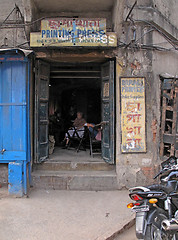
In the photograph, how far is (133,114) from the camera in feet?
18.7

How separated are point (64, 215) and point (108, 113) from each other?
268 centimetres

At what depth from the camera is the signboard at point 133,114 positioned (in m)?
5.68

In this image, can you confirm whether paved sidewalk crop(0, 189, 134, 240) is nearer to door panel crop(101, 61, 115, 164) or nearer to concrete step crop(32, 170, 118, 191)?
concrete step crop(32, 170, 118, 191)

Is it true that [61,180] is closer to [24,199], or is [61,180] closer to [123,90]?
[24,199]

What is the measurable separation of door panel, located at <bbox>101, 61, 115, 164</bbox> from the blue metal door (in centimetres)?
197

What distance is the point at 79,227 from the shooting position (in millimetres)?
3871

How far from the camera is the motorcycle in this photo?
9.87 feet

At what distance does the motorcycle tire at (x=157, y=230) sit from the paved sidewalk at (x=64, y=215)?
759mm

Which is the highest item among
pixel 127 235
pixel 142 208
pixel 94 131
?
pixel 94 131

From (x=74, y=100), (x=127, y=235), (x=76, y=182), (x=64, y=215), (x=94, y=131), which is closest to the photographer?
(x=127, y=235)

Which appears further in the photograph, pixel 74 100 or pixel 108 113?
pixel 74 100

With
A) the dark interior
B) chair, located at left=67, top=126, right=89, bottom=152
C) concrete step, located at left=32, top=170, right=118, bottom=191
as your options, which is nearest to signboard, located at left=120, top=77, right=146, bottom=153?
concrete step, located at left=32, top=170, right=118, bottom=191

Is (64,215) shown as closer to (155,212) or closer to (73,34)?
(155,212)

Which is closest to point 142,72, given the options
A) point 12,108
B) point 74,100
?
point 12,108
